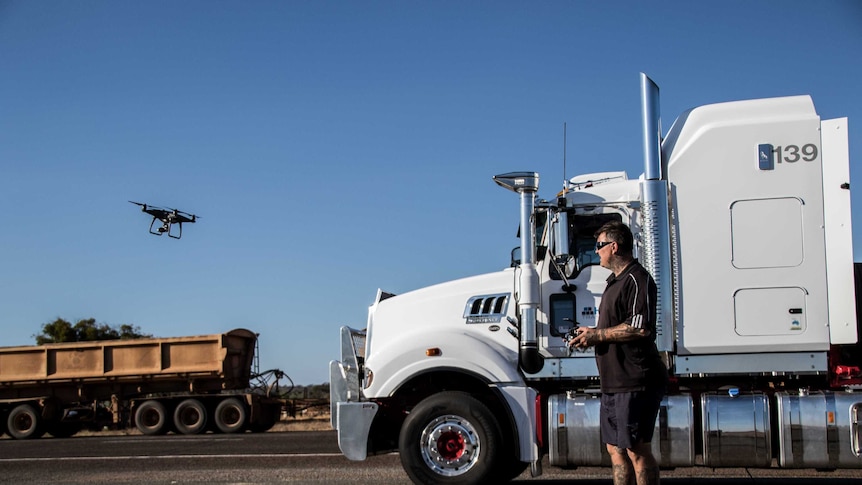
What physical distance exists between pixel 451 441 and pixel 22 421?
1930 cm

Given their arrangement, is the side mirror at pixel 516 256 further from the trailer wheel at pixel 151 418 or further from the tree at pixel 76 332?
the tree at pixel 76 332

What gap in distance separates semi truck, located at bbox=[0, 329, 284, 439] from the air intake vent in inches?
574

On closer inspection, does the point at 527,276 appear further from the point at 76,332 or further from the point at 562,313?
the point at 76,332

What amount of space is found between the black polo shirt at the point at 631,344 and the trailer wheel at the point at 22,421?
2119cm

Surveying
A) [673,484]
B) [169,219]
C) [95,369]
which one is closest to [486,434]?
[673,484]

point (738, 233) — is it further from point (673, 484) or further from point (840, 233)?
point (673, 484)

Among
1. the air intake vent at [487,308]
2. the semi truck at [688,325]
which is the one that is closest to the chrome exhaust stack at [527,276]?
the semi truck at [688,325]

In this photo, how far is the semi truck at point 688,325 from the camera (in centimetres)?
726

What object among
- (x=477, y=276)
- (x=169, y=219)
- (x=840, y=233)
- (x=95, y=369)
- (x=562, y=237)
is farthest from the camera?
(x=95, y=369)

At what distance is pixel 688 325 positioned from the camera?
754 centimetres

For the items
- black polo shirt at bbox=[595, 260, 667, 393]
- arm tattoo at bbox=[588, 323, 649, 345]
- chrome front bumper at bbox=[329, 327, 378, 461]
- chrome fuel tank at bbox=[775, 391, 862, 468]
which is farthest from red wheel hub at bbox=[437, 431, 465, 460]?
chrome fuel tank at bbox=[775, 391, 862, 468]

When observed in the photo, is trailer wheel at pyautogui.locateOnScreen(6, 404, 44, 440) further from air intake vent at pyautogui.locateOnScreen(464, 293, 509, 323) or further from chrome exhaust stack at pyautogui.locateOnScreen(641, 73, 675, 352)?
chrome exhaust stack at pyautogui.locateOnScreen(641, 73, 675, 352)

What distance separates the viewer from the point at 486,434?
7.48m

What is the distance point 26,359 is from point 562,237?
2050 centimetres
